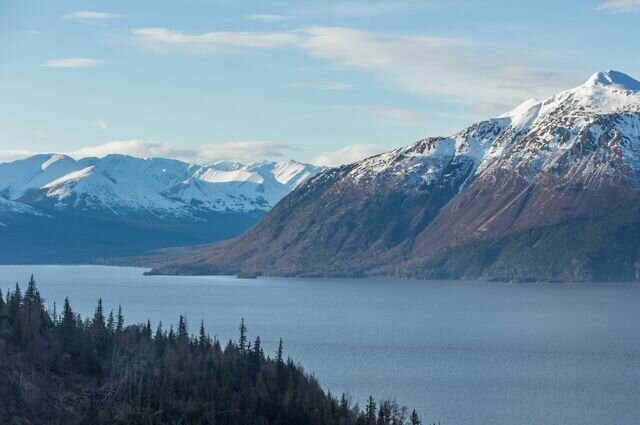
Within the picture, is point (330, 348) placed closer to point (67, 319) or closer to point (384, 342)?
point (384, 342)

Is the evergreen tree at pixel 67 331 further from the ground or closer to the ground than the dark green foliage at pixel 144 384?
further from the ground

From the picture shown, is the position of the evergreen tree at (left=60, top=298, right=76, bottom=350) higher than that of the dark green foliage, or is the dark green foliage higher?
the evergreen tree at (left=60, top=298, right=76, bottom=350)

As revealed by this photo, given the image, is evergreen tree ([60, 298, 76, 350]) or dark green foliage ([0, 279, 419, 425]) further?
evergreen tree ([60, 298, 76, 350])

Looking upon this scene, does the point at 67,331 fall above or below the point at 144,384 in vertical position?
above

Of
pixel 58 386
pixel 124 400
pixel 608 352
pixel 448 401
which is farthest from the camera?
pixel 608 352

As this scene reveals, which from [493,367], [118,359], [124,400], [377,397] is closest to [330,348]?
[493,367]

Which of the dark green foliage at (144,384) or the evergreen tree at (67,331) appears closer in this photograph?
the dark green foliage at (144,384)

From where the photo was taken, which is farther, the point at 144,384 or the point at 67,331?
the point at 67,331

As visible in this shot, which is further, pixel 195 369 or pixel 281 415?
pixel 195 369
